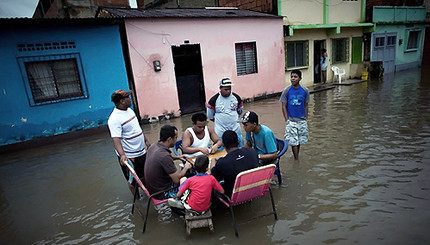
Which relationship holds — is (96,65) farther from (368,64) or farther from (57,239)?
(368,64)

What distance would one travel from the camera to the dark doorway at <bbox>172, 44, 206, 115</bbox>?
395 inches

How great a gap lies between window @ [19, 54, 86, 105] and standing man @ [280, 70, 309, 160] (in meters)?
6.57

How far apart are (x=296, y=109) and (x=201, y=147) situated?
1899 mm

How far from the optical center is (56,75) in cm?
772

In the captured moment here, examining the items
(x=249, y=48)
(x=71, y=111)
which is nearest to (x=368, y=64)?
(x=249, y=48)

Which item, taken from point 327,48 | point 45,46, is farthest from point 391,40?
point 45,46

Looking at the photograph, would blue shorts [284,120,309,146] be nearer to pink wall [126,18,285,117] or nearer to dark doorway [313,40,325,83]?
pink wall [126,18,285,117]

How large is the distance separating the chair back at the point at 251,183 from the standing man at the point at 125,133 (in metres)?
1.62

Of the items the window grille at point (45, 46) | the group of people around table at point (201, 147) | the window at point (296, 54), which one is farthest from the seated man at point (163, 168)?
the window at point (296, 54)

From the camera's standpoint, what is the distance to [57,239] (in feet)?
10.6

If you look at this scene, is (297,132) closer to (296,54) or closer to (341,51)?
(296,54)

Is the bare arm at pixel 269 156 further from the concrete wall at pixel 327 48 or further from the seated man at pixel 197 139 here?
the concrete wall at pixel 327 48

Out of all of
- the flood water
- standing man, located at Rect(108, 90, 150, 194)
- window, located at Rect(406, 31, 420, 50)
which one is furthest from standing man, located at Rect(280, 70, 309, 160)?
window, located at Rect(406, 31, 420, 50)

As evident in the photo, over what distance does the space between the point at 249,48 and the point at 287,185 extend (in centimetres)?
884
